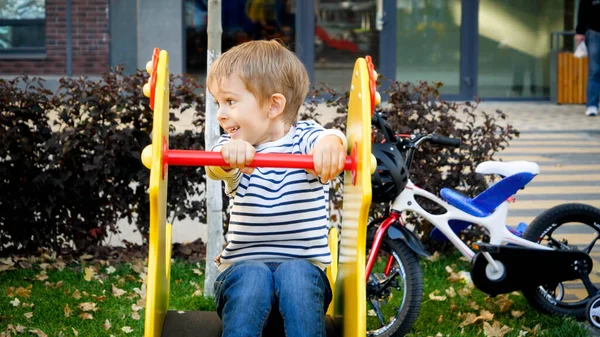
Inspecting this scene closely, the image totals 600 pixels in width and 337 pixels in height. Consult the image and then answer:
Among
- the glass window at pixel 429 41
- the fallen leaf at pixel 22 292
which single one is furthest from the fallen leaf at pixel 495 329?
the glass window at pixel 429 41

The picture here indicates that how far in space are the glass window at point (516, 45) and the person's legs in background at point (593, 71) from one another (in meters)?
2.66

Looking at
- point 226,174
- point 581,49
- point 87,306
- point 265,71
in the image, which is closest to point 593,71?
point 581,49

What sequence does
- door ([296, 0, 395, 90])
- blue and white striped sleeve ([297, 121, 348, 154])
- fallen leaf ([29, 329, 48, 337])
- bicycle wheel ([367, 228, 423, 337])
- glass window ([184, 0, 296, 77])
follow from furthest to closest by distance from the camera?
1. door ([296, 0, 395, 90])
2. glass window ([184, 0, 296, 77])
3. fallen leaf ([29, 329, 48, 337])
4. bicycle wheel ([367, 228, 423, 337])
5. blue and white striped sleeve ([297, 121, 348, 154])

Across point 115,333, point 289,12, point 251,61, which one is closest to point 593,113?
point 289,12

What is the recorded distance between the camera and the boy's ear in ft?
9.73

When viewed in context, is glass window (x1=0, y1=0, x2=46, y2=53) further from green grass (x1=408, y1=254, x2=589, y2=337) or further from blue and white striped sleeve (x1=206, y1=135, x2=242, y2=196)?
blue and white striped sleeve (x1=206, y1=135, x2=242, y2=196)

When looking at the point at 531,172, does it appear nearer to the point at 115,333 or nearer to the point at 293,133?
the point at 293,133

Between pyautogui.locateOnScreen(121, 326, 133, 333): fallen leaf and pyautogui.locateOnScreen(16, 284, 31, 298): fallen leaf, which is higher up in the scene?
pyautogui.locateOnScreen(16, 284, 31, 298): fallen leaf

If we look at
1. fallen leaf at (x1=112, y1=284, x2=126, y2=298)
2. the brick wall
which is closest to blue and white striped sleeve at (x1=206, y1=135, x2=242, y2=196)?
fallen leaf at (x1=112, y1=284, x2=126, y2=298)

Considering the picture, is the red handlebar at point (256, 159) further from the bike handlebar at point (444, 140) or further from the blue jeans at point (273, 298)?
the bike handlebar at point (444, 140)

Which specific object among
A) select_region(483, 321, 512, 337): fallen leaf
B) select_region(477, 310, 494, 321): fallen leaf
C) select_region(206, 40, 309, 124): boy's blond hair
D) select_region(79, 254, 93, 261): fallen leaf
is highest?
select_region(206, 40, 309, 124): boy's blond hair

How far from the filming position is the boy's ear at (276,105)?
2.97 metres

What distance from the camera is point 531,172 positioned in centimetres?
455

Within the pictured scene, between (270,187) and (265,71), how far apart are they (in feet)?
1.28
